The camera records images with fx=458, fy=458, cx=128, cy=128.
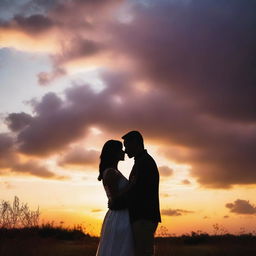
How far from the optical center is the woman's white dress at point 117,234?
6.92 m

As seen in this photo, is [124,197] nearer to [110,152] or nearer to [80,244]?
[110,152]

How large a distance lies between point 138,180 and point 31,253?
25.9ft

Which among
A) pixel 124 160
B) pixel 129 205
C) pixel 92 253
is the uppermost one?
pixel 124 160

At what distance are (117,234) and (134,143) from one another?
1.42m

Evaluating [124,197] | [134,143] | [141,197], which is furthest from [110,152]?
[141,197]

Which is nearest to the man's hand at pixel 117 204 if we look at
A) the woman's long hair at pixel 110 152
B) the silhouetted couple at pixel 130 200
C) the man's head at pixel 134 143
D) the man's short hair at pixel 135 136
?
→ the silhouetted couple at pixel 130 200

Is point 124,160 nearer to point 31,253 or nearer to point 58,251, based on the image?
point 31,253

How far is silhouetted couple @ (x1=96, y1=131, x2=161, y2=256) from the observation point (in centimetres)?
669

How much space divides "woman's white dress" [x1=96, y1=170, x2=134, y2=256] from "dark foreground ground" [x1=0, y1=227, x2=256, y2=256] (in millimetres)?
6924

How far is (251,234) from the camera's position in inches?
768

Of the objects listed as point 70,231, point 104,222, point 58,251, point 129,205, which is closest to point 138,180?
point 129,205

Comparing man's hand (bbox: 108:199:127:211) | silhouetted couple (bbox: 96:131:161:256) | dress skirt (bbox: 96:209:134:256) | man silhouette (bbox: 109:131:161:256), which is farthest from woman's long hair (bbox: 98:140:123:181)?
dress skirt (bbox: 96:209:134:256)

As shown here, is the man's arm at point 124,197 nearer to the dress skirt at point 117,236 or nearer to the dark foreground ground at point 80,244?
the dress skirt at point 117,236

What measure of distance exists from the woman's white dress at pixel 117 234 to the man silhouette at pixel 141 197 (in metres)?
0.12
